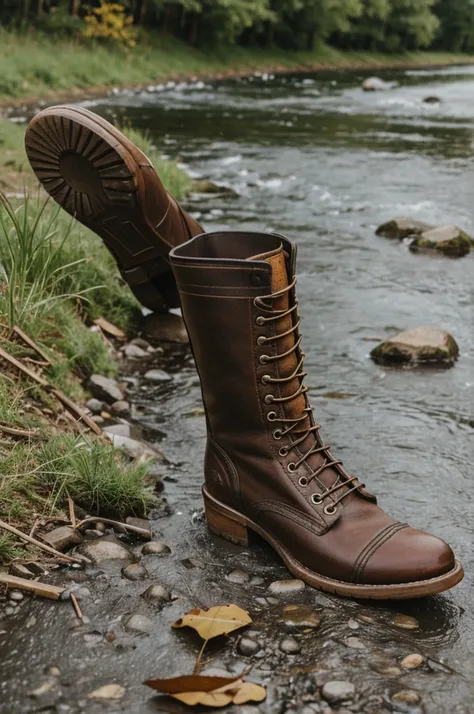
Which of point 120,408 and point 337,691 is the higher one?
point 337,691

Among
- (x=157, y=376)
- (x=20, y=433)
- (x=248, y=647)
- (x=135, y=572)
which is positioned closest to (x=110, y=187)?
(x=157, y=376)

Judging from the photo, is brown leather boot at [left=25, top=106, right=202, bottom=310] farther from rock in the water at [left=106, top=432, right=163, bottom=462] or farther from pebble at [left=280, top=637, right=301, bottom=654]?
pebble at [left=280, top=637, right=301, bottom=654]

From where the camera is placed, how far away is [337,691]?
1549 millimetres

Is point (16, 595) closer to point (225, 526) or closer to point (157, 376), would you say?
point (225, 526)

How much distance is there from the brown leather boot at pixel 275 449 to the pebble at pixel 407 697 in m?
0.36

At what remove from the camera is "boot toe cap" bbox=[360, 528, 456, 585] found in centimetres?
190

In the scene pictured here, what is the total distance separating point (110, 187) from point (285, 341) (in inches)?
52.0

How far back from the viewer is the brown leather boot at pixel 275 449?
1966 millimetres

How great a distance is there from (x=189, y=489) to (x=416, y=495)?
0.74 metres

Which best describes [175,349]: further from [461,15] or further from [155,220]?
[461,15]

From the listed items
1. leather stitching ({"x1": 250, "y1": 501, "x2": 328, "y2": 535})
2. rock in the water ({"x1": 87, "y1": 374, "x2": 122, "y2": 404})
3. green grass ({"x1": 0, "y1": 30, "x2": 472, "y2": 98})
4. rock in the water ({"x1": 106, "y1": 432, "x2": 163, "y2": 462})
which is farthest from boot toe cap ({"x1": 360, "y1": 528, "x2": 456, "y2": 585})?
green grass ({"x1": 0, "y1": 30, "x2": 472, "y2": 98})

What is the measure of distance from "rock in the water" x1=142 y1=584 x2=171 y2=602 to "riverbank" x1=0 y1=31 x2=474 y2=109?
1531 cm

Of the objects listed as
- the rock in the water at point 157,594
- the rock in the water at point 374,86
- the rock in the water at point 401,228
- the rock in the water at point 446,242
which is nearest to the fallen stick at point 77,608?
the rock in the water at point 157,594

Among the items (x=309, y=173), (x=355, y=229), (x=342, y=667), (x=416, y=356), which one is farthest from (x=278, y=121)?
(x=342, y=667)
